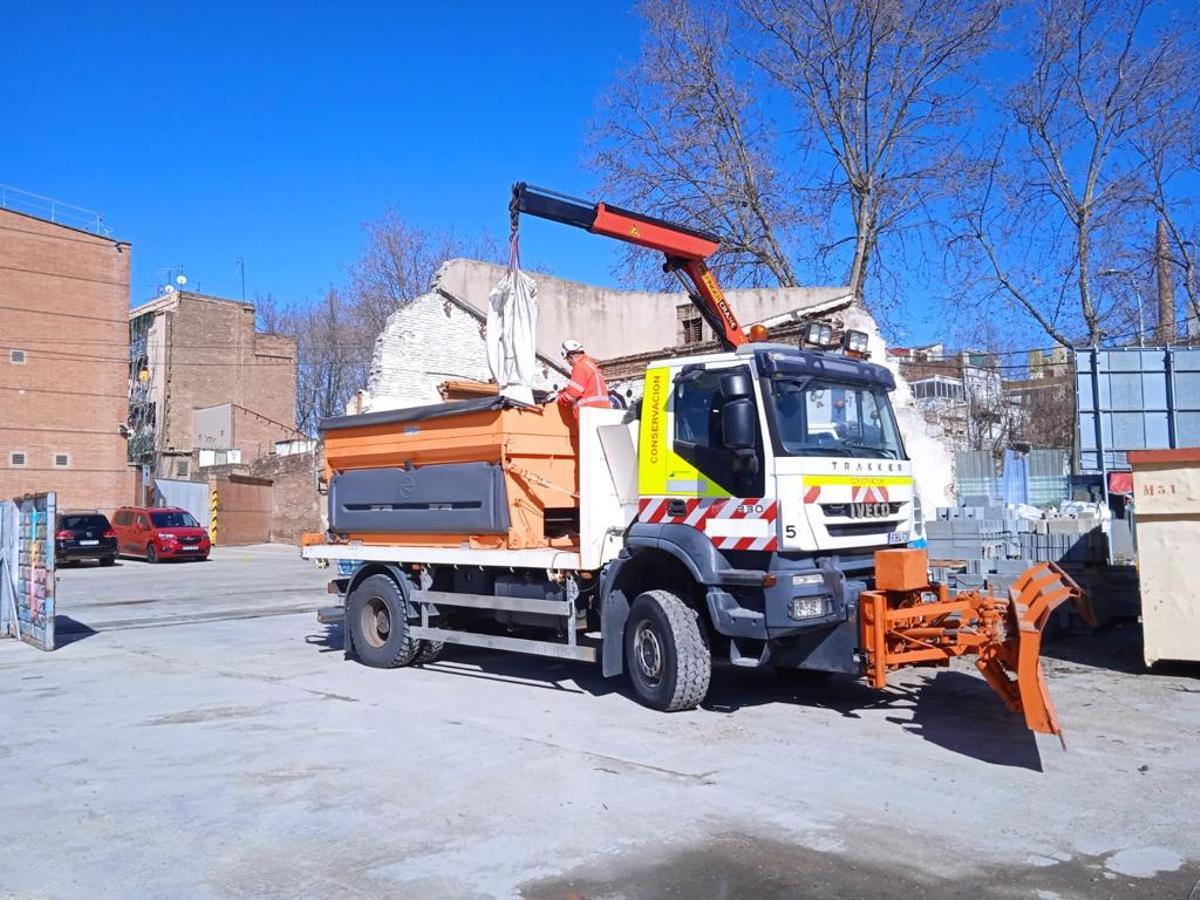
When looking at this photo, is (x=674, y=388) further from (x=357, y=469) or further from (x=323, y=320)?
(x=323, y=320)

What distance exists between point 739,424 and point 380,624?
539 centimetres

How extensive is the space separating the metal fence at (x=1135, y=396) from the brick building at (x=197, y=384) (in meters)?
41.0

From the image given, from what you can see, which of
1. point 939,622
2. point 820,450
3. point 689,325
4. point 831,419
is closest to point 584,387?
point 831,419

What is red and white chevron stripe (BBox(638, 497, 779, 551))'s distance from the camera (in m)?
7.60

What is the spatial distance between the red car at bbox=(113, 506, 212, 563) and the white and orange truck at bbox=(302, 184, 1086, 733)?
21.5 meters

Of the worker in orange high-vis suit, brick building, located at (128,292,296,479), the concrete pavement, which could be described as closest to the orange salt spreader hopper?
the concrete pavement

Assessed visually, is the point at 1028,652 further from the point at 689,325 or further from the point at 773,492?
the point at 689,325

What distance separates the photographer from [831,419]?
8172 millimetres

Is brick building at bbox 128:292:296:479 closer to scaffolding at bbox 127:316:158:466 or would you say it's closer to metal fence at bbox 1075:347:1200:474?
scaffolding at bbox 127:316:158:466

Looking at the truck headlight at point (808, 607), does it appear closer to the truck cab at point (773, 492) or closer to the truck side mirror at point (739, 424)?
→ the truck cab at point (773, 492)

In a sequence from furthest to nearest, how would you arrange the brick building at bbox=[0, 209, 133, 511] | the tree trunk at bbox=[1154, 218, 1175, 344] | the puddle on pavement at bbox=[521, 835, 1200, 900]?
the brick building at bbox=[0, 209, 133, 511], the tree trunk at bbox=[1154, 218, 1175, 344], the puddle on pavement at bbox=[521, 835, 1200, 900]

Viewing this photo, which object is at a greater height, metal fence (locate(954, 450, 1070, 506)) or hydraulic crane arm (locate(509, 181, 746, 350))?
hydraulic crane arm (locate(509, 181, 746, 350))

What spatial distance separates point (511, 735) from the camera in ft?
25.1

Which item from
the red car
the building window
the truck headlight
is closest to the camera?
the truck headlight
